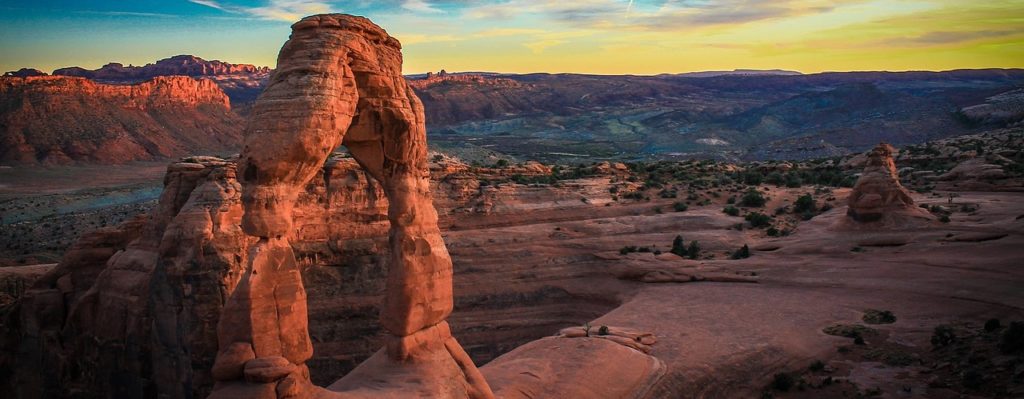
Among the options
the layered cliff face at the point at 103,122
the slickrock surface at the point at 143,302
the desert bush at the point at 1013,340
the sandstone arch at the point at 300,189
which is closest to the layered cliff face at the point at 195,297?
the slickrock surface at the point at 143,302

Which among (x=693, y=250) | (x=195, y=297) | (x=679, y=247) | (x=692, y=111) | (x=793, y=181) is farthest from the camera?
(x=692, y=111)

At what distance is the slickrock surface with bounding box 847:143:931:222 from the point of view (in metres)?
25.1

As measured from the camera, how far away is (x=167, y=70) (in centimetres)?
16988

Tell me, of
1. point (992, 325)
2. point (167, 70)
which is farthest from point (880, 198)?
point (167, 70)

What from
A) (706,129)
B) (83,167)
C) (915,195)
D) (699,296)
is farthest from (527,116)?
(699,296)

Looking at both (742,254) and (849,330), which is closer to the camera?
(849,330)

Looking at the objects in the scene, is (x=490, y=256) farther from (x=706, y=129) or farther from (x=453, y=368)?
(x=706, y=129)

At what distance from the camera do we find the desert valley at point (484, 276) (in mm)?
9523

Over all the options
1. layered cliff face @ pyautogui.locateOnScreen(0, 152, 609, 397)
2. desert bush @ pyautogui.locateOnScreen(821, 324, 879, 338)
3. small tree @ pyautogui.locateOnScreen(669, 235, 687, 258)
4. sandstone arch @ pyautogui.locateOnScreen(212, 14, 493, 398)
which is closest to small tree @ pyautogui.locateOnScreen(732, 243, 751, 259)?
small tree @ pyautogui.locateOnScreen(669, 235, 687, 258)

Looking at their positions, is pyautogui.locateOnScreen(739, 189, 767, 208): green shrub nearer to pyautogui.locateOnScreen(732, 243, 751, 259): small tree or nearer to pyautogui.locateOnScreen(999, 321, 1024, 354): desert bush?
pyautogui.locateOnScreen(732, 243, 751, 259): small tree

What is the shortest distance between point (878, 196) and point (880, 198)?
0.09m

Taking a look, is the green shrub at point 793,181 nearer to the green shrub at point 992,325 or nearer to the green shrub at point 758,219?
the green shrub at point 758,219

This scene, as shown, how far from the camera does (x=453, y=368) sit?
1155cm

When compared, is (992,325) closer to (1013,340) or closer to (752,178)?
(1013,340)
